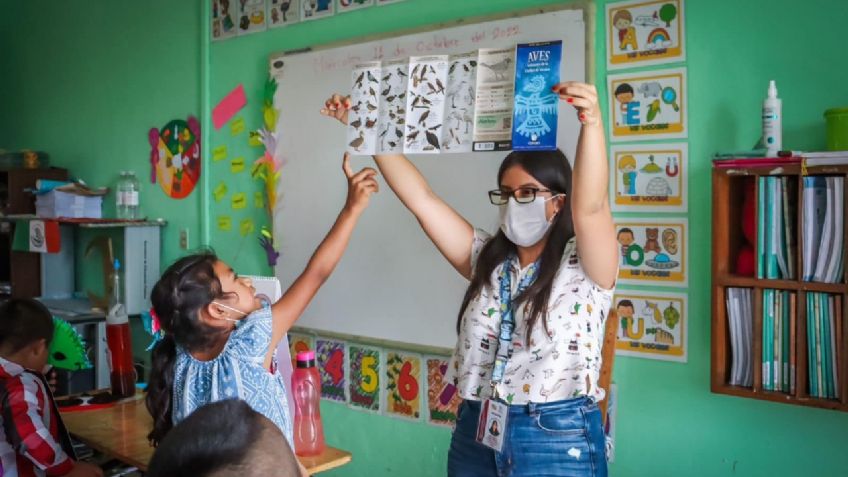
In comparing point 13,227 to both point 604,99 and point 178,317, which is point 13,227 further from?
point 604,99

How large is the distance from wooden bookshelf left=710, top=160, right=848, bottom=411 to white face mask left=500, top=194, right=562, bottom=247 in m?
0.54

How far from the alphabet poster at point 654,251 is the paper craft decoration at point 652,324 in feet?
0.15

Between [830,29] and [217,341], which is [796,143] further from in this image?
[217,341]

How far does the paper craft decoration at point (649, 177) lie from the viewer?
2266 mm

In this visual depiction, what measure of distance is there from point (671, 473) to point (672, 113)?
1.09 m

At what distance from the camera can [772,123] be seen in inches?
78.2

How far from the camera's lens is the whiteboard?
2.65m

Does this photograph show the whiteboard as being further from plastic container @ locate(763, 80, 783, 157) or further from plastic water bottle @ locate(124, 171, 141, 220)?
plastic water bottle @ locate(124, 171, 141, 220)

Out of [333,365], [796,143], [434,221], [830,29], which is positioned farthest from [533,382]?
[333,365]

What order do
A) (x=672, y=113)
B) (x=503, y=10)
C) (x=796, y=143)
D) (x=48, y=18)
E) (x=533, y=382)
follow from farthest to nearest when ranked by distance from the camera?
1. (x=48, y=18)
2. (x=503, y=10)
3. (x=672, y=113)
4. (x=796, y=143)
5. (x=533, y=382)

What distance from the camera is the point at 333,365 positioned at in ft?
10.7

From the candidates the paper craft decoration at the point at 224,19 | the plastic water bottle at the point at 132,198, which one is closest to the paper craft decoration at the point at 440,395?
the paper craft decoration at the point at 224,19

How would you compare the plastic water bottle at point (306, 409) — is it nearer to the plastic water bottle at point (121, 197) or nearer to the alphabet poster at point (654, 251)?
the alphabet poster at point (654, 251)

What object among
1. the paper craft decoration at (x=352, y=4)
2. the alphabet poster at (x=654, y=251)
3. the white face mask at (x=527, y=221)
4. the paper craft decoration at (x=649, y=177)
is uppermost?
the paper craft decoration at (x=352, y=4)
